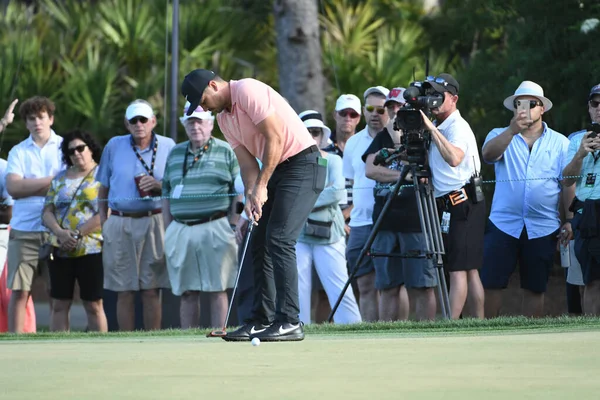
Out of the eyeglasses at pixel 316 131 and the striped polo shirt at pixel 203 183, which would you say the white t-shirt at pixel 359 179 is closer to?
the eyeglasses at pixel 316 131

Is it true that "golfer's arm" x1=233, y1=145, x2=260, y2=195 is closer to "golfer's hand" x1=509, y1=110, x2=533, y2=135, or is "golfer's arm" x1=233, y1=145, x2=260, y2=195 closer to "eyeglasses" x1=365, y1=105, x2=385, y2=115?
"golfer's hand" x1=509, y1=110, x2=533, y2=135

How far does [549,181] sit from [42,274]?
1007cm

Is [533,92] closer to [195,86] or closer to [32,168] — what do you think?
[195,86]

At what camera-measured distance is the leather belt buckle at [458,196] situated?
9156 millimetres

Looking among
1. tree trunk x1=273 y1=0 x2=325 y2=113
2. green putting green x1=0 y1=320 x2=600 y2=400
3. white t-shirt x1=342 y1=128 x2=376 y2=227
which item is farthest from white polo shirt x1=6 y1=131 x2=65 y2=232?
tree trunk x1=273 y1=0 x2=325 y2=113

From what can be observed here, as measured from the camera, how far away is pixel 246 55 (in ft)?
65.1

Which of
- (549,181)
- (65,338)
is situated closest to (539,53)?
(549,181)

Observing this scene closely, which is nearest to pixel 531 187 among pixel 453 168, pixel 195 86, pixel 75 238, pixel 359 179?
pixel 453 168

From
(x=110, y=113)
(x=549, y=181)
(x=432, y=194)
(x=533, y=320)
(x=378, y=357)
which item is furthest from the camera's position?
(x=110, y=113)

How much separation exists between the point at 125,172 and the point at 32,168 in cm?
104

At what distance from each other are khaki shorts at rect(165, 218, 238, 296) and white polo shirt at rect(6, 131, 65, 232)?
1.39 metres

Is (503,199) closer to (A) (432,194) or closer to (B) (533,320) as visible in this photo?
(A) (432,194)

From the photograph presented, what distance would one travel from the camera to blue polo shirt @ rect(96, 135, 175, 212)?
10977 millimetres

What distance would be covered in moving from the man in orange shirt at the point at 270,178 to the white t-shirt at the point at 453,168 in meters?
1.68
